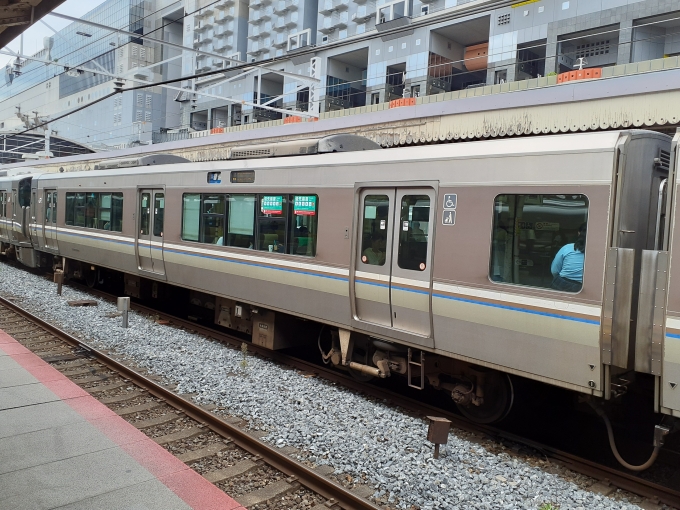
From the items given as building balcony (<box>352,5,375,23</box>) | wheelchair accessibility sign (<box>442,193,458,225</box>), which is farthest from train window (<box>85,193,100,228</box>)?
building balcony (<box>352,5,375,23</box>)

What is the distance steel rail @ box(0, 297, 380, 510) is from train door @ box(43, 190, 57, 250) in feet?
27.4

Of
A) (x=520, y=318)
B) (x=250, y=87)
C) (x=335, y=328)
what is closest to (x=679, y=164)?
(x=520, y=318)

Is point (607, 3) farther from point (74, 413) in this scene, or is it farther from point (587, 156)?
point (74, 413)

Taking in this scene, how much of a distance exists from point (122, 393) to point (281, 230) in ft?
9.79

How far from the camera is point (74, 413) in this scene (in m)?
6.24

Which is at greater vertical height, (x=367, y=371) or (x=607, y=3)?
(x=607, y=3)

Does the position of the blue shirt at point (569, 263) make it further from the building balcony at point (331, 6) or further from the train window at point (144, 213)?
the building balcony at point (331, 6)

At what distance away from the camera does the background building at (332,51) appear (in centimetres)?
2189

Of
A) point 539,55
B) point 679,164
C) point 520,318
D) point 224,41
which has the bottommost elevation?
point 520,318

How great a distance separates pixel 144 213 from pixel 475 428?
26.8 ft

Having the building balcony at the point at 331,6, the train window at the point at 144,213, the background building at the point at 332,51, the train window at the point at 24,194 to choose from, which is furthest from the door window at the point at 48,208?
the building balcony at the point at 331,6

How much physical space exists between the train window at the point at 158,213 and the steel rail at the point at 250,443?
2.93m

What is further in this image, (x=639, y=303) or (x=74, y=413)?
(x=74, y=413)

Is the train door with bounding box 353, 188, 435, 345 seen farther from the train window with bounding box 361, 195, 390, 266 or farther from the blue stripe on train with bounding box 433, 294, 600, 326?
the blue stripe on train with bounding box 433, 294, 600, 326
